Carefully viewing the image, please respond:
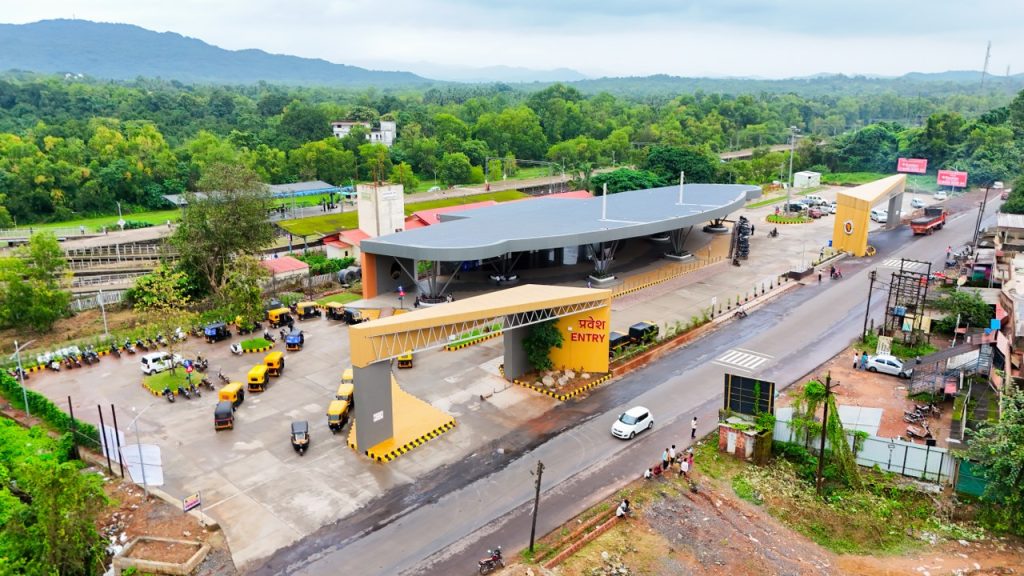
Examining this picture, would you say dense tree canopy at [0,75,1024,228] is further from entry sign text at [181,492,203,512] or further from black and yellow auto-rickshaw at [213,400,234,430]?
entry sign text at [181,492,203,512]

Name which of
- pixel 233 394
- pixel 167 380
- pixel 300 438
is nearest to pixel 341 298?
pixel 167 380

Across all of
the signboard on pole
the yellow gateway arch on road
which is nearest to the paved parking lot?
the yellow gateway arch on road

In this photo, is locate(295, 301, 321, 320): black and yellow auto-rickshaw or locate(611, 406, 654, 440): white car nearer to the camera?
locate(611, 406, 654, 440): white car

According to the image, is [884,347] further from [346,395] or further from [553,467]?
[346,395]

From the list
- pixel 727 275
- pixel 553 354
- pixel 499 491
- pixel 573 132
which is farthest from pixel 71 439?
pixel 573 132

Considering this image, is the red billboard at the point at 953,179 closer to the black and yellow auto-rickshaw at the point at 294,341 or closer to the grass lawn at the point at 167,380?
the black and yellow auto-rickshaw at the point at 294,341

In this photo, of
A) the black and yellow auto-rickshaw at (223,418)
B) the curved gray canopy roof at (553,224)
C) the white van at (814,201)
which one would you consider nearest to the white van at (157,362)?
the black and yellow auto-rickshaw at (223,418)
